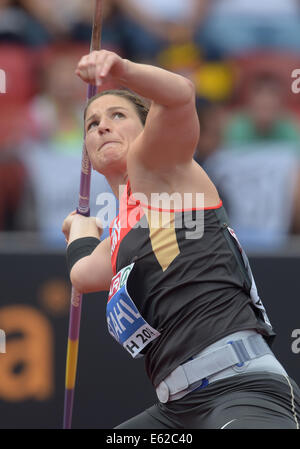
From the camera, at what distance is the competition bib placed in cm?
270

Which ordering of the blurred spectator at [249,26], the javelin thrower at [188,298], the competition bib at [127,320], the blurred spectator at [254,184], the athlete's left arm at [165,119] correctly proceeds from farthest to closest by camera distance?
the blurred spectator at [249,26] < the blurred spectator at [254,184] < the competition bib at [127,320] < the javelin thrower at [188,298] < the athlete's left arm at [165,119]

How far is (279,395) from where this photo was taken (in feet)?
8.58

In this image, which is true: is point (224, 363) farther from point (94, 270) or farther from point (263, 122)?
point (263, 122)

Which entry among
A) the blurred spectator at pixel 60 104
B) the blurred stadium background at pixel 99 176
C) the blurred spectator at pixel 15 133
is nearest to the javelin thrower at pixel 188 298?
the blurred stadium background at pixel 99 176

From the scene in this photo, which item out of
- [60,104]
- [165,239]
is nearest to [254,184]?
[60,104]

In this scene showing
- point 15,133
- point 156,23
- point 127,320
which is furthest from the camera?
point 156,23

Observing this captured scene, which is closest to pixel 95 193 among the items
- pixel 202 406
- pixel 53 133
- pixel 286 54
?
pixel 53 133

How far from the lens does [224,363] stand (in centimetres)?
262

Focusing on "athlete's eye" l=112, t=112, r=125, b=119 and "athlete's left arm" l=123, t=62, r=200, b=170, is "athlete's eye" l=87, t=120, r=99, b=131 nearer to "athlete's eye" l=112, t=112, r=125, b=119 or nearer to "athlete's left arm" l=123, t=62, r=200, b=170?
"athlete's eye" l=112, t=112, r=125, b=119

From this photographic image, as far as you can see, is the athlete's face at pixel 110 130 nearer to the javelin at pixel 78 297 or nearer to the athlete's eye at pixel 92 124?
the athlete's eye at pixel 92 124

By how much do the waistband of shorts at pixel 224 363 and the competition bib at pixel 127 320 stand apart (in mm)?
169

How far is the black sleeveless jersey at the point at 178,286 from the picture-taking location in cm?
266

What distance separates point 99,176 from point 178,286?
299 cm

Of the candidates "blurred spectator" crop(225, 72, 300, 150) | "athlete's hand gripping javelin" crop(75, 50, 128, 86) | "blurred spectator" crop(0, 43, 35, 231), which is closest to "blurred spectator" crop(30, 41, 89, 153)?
"blurred spectator" crop(0, 43, 35, 231)
